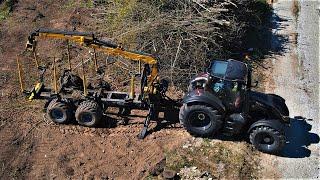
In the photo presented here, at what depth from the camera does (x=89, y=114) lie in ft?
43.5

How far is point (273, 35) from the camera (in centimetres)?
1861

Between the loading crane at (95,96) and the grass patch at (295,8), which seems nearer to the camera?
the loading crane at (95,96)

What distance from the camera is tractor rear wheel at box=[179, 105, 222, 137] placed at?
1261 cm

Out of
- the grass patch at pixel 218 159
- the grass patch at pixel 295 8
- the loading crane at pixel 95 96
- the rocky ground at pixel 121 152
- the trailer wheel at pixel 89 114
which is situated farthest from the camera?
the grass patch at pixel 295 8

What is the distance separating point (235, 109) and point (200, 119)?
38.1 inches

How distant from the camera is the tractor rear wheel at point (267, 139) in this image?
12375 mm

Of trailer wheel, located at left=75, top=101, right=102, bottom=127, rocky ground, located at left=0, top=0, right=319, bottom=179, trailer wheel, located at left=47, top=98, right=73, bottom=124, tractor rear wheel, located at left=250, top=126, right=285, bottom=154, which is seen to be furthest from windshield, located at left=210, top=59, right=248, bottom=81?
trailer wheel, located at left=47, top=98, right=73, bottom=124

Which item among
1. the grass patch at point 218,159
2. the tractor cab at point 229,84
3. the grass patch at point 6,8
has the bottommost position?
the grass patch at point 218,159

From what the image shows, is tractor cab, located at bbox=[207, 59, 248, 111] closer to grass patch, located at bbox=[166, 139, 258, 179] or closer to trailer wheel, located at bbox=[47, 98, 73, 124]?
grass patch, located at bbox=[166, 139, 258, 179]

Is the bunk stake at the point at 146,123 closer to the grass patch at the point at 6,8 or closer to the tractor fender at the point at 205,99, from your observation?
the tractor fender at the point at 205,99

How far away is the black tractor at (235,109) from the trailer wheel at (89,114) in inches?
91.3

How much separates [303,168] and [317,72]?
5.17 m

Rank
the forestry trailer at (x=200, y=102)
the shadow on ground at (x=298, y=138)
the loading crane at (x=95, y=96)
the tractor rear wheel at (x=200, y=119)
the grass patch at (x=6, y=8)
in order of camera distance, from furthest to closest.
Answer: the grass patch at (x=6, y=8), the shadow on ground at (x=298, y=138), the loading crane at (x=95, y=96), the tractor rear wheel at (x=200, y=119), the forestry trailer at (x=200, y=102)

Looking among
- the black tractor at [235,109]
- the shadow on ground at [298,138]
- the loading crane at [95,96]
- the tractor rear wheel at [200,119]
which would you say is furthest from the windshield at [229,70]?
the shadow on ground at [298,138]
